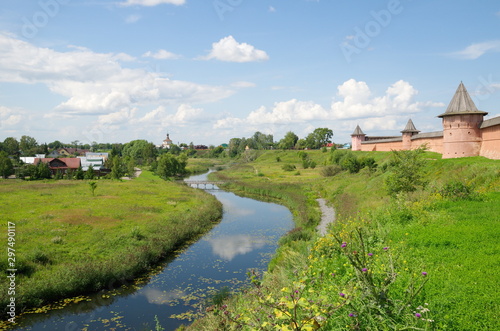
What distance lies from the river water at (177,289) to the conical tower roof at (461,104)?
17779 mm

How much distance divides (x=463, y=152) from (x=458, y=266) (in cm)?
2425

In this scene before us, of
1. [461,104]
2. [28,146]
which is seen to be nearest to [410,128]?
[461,104]

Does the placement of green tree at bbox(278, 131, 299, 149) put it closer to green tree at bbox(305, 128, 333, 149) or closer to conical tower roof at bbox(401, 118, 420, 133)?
green tree at bbox(305, 128, 333, 149)

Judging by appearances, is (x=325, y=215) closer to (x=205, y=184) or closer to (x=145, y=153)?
(x=205, y=184)

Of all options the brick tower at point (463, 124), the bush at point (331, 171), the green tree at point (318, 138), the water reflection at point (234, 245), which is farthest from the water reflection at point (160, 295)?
the green tree at point (318, 138)

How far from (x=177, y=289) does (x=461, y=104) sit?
2739 cm

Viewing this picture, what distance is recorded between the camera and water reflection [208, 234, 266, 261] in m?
22.4

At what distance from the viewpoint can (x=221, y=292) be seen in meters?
15.7

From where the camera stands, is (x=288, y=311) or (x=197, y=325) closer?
(x=288, y=311)

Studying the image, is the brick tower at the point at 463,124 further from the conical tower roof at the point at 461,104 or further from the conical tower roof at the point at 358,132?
the conical tower roof at the point at 358,132

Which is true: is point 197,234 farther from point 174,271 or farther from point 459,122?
point 459,122

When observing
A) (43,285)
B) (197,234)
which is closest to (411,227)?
(43,285)

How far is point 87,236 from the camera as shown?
21.3m

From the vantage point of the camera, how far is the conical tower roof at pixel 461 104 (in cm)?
2741
